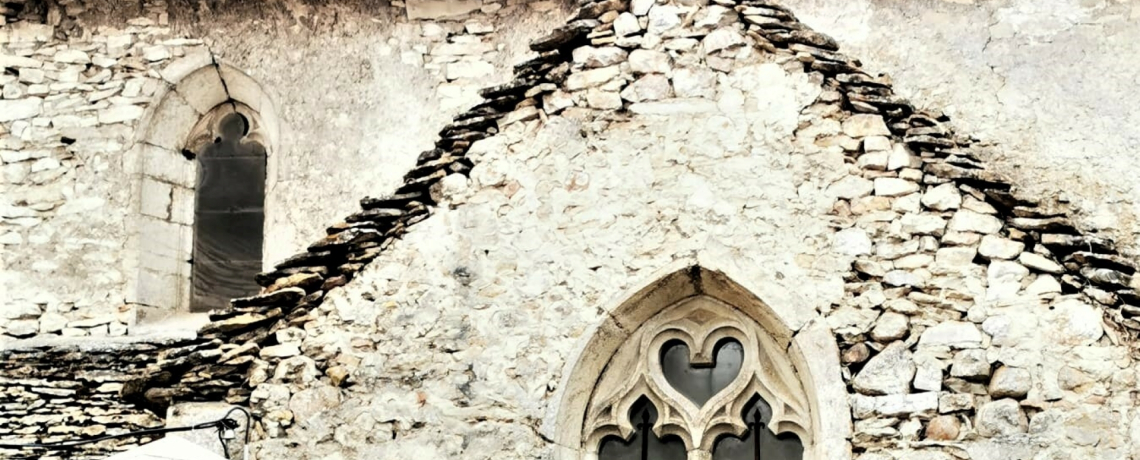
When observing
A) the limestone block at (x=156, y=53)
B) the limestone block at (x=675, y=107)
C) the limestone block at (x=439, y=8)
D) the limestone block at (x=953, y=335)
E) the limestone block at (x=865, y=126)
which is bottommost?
the limestone block at (x=953, y=335)

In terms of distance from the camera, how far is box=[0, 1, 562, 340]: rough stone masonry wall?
15305 millimetres

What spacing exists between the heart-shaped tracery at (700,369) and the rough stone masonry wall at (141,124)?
3557mm

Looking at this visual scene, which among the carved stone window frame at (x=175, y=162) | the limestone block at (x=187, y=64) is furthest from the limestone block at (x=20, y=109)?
the limestone block at (x=187, y=64)

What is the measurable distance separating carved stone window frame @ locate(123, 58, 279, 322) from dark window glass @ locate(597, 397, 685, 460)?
4458 mm

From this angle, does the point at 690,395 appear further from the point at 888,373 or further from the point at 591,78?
the point at 591,78

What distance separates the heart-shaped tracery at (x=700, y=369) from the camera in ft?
39.7

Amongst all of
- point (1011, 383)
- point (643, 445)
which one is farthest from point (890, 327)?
point (643, 445)

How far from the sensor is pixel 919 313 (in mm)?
11445

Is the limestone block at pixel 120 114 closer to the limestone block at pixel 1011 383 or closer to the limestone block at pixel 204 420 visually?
the limestone block at pixel 204 420

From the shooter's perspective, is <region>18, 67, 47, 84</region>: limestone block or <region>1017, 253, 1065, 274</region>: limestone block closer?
<region>1017, 253, 1065, 274</region>: limestone block

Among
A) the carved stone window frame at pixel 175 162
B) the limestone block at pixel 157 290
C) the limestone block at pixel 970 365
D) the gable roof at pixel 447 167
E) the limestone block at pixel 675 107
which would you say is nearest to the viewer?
the limestone block at pixel 970 365

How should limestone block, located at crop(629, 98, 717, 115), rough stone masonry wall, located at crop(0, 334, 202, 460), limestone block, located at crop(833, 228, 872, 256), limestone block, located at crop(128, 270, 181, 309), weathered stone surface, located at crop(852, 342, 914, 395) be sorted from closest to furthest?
weathered stone surface, located at crop(852, 342, 914, 395) → limestone block, located at crop(833, 228, 872, 256) → limestone block, located at crop(629, 98, 717, 115) → rough stone masonry wall, located at crop(0, 334, 202, 460) → limestone block, located at crop(128, 270, 181, 309)

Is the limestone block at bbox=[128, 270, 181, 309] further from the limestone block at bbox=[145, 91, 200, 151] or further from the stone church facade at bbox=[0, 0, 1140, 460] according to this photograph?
the stone church facade at bbox=[0, 0, 1140, 460]

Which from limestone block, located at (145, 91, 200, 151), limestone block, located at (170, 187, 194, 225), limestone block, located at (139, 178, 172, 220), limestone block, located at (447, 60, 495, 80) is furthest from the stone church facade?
limestone block, located at (145, 91, 200, 151)
